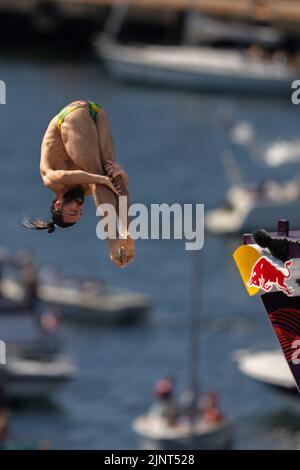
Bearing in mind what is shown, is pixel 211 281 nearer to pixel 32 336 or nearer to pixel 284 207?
pixel 284 207

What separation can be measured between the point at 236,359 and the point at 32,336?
32.6 ft

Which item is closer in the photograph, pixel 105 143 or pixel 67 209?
pixel 105 143

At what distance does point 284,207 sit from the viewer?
121 metres

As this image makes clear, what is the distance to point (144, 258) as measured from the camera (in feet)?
370

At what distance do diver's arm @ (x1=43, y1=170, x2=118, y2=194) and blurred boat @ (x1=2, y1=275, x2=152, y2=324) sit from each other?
8066cm

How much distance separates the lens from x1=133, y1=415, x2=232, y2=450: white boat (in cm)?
7688

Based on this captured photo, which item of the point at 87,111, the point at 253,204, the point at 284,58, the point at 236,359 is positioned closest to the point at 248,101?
the point at 284,58

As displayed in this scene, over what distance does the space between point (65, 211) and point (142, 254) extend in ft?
292

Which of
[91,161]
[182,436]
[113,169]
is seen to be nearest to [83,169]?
[91,161]

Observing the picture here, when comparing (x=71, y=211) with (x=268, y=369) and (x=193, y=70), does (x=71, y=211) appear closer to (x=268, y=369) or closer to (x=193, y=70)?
(x=268, y=369)

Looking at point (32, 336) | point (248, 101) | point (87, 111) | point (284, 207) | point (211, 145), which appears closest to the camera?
point (87, 111)

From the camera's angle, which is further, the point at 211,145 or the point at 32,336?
the point at 211,145

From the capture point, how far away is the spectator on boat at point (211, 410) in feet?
265
